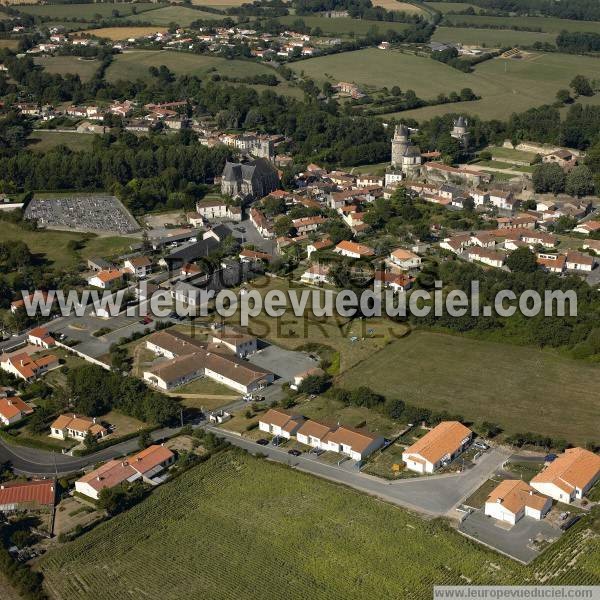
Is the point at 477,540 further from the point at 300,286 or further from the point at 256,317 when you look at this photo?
the point at 300,286

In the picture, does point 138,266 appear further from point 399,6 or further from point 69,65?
point 399,6

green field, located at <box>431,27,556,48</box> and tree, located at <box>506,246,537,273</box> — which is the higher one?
green field, located at <box>431,27,556,48</box>

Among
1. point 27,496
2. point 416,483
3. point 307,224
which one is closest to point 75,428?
point 27,496

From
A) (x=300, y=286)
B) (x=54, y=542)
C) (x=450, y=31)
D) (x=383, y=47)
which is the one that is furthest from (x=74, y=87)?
(x=54, y=542)

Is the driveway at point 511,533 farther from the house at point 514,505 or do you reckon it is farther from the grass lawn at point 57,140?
the grass lawn at point 57,140

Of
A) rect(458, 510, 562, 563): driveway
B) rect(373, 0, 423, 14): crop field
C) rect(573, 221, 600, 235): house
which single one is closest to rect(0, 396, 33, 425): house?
rect(458, 510, 562, 563): driveway

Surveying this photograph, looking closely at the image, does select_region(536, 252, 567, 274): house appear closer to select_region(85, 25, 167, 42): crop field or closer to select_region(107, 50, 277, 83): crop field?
select_region(107, 50, 277, 83): crop field

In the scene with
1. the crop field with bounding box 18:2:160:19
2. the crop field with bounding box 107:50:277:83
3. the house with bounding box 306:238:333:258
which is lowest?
the house with bounding box 306:238:333:258
